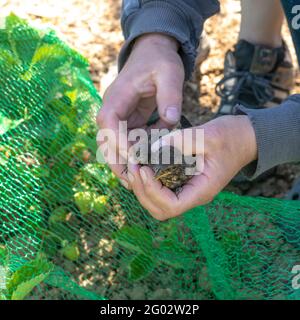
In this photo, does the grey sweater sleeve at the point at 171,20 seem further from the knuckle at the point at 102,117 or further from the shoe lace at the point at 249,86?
the shoe lace at the point at 249,86

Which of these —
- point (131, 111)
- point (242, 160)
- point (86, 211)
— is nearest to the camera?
point (242, 160)

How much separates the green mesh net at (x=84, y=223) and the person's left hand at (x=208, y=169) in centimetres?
25

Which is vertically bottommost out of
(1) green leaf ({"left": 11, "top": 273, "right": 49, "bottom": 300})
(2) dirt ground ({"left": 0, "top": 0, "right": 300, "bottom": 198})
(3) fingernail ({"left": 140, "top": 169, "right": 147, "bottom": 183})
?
(1) green leaf ({"left": 11, "top": 273, "right": 49, "bottom": 300})

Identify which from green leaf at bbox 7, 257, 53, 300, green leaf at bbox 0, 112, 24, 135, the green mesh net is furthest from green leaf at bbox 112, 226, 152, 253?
green leaf at bbox 0, 112, 24, 135

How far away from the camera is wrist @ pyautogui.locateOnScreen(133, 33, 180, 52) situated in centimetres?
157

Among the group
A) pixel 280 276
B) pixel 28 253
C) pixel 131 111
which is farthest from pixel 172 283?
pixel 131 111

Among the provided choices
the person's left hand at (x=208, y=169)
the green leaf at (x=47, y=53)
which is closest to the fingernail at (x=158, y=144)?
the person's left hand at (x=208, y=169)

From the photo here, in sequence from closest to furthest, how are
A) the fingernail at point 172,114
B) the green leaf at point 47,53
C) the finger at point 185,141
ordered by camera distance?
the finger at point 185,141 < the fingernail at point 172,114 < the green leaf at point 47,53

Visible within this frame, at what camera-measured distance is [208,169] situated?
52.7 inches

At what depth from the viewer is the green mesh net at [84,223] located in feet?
5.29

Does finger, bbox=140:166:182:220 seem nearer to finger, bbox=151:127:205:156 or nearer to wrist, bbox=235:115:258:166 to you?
finger, bbox=151:127:205:156

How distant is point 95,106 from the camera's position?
77.1 inches

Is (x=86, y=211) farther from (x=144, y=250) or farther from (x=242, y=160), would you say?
(x=242, y=160)
